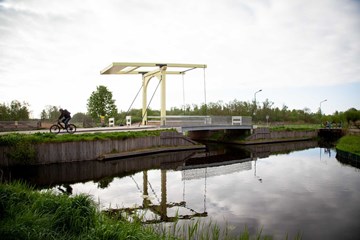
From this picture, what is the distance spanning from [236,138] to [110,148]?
63.9ft

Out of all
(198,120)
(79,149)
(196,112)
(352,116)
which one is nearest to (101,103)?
(198,120)

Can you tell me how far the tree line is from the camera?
4109 cm

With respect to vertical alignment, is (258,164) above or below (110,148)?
below

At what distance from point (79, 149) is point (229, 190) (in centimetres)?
1053

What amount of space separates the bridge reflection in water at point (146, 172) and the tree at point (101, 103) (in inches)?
809

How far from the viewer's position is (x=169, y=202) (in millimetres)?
10977

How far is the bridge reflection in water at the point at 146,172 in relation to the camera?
9.92 metres

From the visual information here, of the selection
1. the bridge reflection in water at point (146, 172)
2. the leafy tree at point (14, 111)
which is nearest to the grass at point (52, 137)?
the bridge reflection in water at point (146, 172)

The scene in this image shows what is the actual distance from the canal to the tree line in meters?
13.3

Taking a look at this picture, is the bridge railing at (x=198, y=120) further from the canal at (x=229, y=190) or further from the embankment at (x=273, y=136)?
the canal at (x=229, y=190)

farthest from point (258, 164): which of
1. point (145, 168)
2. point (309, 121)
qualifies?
point (309, 121)

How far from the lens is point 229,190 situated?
43.0ft

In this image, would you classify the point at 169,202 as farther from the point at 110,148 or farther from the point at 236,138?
the point at 236,138

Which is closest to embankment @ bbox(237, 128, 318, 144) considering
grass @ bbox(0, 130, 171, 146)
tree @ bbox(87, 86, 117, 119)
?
grass @ bbox(0, 130, 171, 146)
